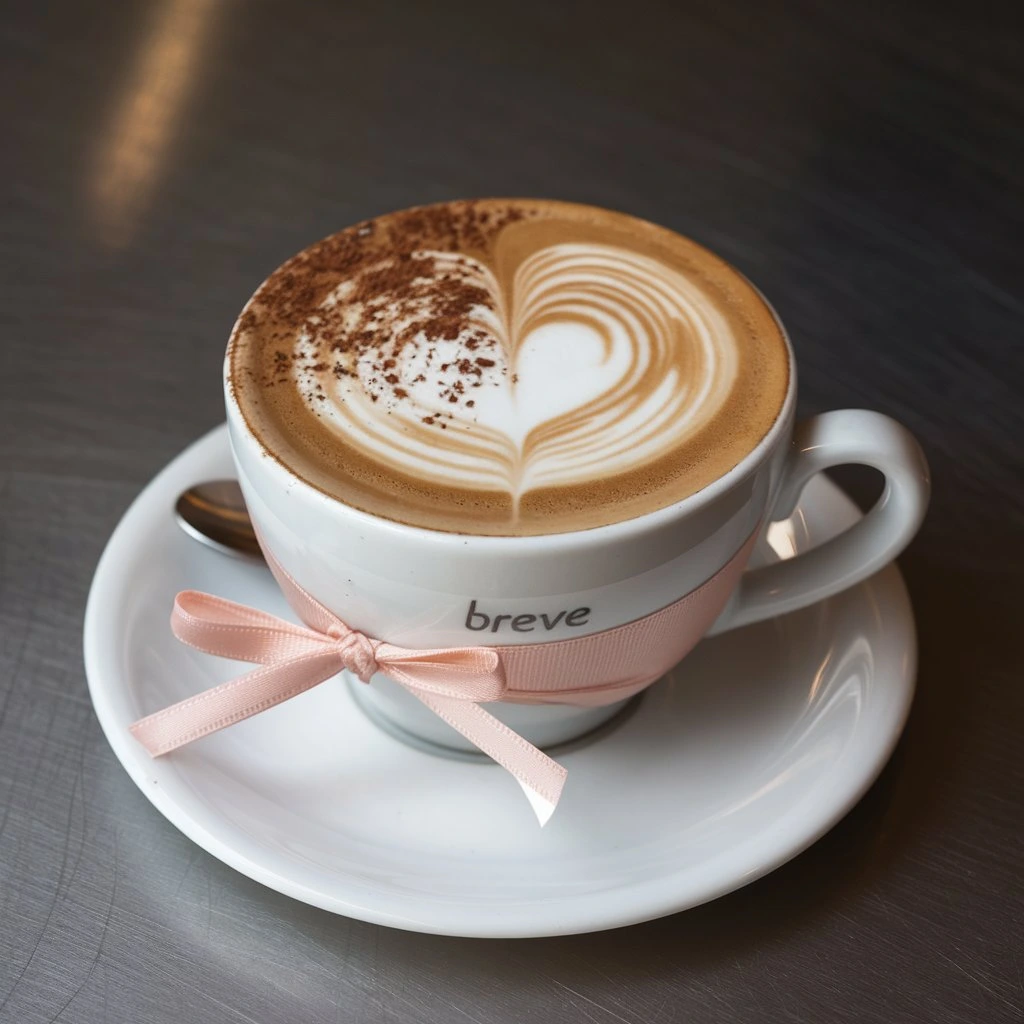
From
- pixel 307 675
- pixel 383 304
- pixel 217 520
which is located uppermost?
pixel 383 304

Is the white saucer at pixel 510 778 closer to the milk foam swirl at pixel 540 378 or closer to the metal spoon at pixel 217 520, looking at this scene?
the metal spoon at pixel 217 520

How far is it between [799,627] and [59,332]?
2.71 ft

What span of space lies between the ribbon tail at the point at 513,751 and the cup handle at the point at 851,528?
0.58 ft

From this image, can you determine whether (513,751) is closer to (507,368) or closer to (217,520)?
(507,368)

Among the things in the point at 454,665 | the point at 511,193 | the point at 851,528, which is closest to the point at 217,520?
the point at 454,665

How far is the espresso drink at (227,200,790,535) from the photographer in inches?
29.1

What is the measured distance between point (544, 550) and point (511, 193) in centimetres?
96

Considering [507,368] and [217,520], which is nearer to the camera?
[507,368]

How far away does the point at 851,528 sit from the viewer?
89 cm

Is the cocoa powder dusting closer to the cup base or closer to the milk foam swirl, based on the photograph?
the milk foam swirl

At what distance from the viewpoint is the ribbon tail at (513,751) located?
796 millimetres

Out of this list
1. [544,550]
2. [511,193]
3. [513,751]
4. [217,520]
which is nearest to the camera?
[544,550]

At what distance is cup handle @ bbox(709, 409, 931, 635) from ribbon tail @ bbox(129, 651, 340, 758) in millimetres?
292

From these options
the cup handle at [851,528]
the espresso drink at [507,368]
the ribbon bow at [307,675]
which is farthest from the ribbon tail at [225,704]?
the cup handle at [851,528]
